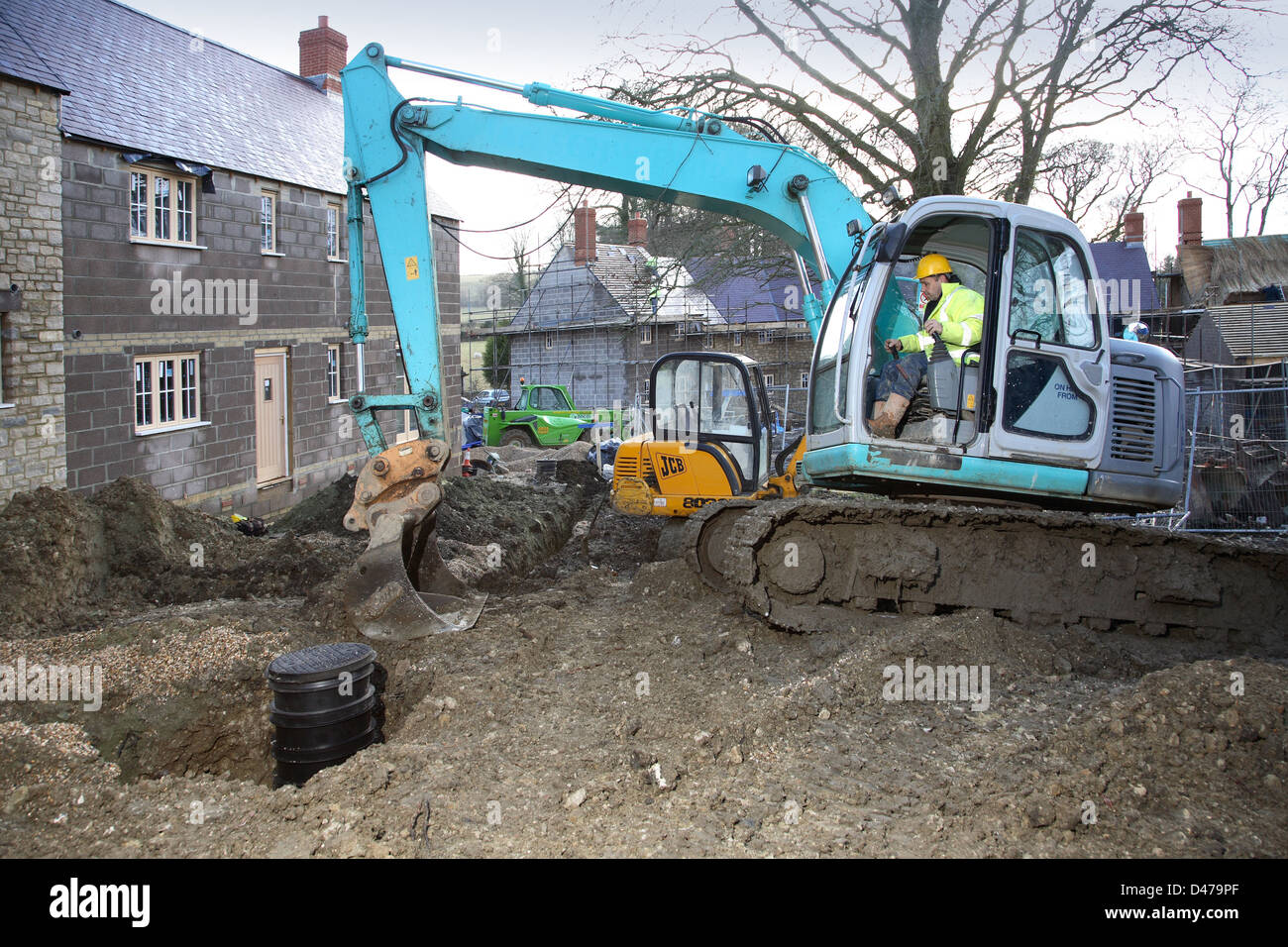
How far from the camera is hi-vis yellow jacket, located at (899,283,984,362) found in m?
5.64

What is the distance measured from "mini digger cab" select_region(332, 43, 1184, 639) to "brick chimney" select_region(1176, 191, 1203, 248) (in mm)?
37335

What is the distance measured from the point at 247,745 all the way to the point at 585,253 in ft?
96.7

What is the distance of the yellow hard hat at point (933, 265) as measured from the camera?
5.71 metres

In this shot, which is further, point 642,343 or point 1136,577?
point 642,343

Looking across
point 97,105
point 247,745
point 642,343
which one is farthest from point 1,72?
point 642,343

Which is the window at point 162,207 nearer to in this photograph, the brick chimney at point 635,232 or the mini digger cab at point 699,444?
the mini digger cab at point 699,444

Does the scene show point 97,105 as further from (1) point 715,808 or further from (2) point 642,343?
(2) point 642,343

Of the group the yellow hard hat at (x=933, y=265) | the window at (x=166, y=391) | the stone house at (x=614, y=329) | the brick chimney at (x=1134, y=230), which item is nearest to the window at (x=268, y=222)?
the window at (x=166, y=391)

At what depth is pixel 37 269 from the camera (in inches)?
409

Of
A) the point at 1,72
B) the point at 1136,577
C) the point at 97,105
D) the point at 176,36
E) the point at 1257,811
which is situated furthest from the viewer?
the point at 176,36

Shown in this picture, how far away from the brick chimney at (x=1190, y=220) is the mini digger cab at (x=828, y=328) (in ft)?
122

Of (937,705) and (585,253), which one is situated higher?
(585,253)

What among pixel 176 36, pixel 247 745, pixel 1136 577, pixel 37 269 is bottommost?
pixel 247 745

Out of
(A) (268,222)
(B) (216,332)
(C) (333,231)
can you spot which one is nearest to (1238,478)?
(B) (216,332)
